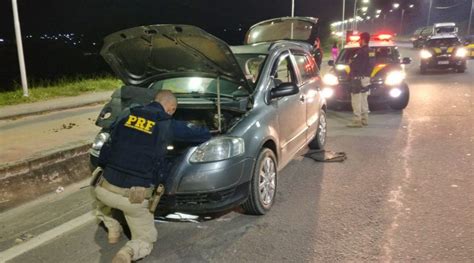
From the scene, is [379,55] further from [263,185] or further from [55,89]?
[55,89]

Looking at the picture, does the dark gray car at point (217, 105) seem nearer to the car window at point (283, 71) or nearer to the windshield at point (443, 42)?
the car window at point (283, 71)

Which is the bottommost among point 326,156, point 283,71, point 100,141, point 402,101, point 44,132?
point 326,156

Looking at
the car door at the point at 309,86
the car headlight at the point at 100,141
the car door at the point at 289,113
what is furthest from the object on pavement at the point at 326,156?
the car headlight at the point at 100,141

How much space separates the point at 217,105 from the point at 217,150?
76 cm

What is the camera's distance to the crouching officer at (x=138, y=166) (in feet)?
11.5

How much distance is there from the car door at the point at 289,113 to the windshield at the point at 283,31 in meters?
7.78

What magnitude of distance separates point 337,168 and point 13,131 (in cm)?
546

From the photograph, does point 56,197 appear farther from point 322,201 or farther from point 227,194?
point 322,201

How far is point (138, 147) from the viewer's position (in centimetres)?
350

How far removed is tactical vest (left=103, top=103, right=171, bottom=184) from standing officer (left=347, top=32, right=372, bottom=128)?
6.01 metres

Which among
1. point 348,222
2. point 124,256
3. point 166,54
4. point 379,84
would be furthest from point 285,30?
point 124,256

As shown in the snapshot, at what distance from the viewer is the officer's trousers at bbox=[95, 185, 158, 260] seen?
3.62 meters

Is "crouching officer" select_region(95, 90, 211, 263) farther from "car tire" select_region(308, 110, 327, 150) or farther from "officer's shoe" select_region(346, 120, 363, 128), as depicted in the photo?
"officer's shoe" select_region(346, 120, 363, 128)

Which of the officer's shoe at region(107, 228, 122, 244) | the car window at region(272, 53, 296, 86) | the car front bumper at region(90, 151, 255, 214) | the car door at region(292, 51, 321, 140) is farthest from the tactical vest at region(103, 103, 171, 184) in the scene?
the car door at region(292, 51, 321, 140)
